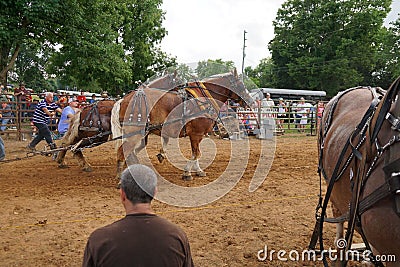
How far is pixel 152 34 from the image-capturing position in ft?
78.7

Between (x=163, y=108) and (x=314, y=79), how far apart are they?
30.4 meters

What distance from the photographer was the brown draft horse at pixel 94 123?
23.2ft

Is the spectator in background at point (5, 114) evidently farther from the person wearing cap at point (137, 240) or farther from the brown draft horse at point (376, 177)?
the brown draft horse at point (376, 177)

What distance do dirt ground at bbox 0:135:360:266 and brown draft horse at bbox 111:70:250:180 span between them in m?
0.82

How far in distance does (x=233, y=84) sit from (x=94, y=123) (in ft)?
10.3

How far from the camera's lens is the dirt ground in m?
3.64

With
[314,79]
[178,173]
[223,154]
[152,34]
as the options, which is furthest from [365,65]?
[178,173]

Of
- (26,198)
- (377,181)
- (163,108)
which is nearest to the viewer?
(377,181)

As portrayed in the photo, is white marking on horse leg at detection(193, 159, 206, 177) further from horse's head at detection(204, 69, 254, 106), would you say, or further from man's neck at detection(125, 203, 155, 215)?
man's neck at detection(125, 203, 155, 215)

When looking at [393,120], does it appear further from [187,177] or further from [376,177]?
[187,177]

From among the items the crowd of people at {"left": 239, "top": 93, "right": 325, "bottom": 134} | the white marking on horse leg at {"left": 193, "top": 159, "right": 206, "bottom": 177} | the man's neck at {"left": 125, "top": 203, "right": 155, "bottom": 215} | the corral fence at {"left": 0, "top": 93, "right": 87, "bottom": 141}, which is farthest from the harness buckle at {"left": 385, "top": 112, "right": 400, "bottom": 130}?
the crowd of people at {"left": 239, "top": 93, "right": 325, "bottom": 134}

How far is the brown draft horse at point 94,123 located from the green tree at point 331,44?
29484 millimetres

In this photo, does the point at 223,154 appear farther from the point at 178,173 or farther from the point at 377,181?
the point at 377,181

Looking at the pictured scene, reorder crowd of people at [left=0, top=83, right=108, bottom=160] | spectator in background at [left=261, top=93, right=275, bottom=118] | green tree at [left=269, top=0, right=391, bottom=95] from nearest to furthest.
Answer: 1. crowd of people at [left=0, top=83, right=108, bottom=160]
2. spectator in background at [left=261, top=93, right=275, bottom=118]
3. green tree at [left=269, top=0, right=391, bottom=95]
